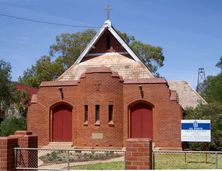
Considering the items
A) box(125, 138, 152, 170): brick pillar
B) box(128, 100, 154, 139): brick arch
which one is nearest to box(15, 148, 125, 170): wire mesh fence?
box(125, 138, 152, 170): brick pillar

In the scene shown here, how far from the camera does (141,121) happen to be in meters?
29.8

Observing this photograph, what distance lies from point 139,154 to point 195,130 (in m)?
9.38

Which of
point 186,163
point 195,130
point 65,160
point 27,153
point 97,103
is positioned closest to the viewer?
point 27,153

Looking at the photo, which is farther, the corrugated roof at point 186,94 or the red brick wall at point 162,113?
the corrugated roof at point 186,94

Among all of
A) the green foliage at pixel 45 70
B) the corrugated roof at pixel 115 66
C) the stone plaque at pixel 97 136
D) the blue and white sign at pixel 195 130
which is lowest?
the stone plaque at pixel 97 136

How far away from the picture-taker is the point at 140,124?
2984 centimetres

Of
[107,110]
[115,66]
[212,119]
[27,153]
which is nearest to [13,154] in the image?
[27,153]

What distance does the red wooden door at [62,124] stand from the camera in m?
31.3

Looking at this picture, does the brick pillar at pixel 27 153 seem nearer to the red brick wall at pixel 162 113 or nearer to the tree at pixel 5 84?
the red brick wall at pixel 162 113

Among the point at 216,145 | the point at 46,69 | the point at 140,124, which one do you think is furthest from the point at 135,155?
the point at 46,69

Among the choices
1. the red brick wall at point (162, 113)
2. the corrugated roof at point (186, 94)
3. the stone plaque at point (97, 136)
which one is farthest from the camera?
the corrugated roof at point (186, 94)

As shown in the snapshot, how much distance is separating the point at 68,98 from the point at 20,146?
17448 mm

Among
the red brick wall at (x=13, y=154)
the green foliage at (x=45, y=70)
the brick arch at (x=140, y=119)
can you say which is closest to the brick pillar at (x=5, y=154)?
the red brick wall at (x=13, y=154)

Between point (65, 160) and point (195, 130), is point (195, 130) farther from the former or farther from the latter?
point (65, 160)
